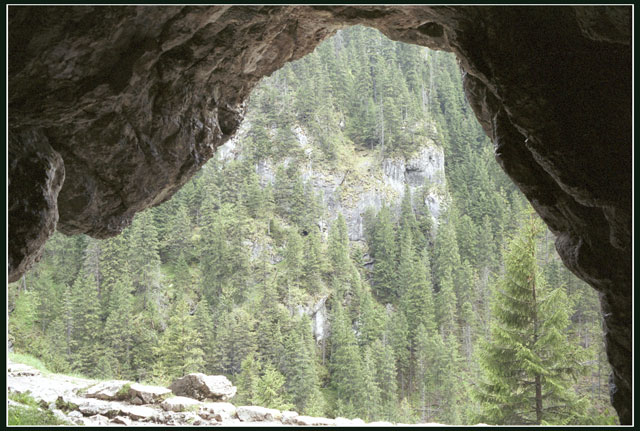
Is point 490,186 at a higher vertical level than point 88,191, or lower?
lower

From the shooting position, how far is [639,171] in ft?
16.6

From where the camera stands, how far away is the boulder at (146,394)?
40.2 feet

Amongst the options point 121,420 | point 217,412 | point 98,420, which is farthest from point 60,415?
point 217,412

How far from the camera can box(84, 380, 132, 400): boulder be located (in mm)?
12688

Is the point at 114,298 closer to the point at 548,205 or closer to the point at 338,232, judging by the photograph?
the point at 338,232

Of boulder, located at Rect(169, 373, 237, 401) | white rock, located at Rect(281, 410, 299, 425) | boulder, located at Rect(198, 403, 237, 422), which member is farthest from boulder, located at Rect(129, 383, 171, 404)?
boulder, located at Rect(169, 373, 237, 401)

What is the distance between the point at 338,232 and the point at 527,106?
5399 cm

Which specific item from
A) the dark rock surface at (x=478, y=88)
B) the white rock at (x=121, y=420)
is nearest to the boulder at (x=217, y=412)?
the white rock at (x=121, y=420)

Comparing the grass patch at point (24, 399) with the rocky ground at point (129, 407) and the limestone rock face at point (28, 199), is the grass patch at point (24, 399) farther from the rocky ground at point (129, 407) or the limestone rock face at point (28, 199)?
the limestone rock face at point (28, 199)

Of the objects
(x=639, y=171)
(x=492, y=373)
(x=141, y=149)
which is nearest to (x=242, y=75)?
(x=141, y=149)

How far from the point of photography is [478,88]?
7969 mm

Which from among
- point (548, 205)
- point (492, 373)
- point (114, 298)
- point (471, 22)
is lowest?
point (114, 298)

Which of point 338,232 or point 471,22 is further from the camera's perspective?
point 338,232

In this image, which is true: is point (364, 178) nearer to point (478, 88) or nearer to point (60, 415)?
point (60, 415)
